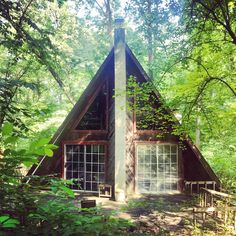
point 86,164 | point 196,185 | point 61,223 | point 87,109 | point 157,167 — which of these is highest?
point 87,109

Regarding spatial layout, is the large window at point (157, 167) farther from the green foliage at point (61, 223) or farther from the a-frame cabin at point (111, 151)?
the green foliage at point (61, 223)

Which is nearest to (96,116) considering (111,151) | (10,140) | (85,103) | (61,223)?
(85,103)

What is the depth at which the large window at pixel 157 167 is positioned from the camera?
10.9 metres

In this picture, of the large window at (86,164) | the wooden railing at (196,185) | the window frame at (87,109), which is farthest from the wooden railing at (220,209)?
the window frame at (87,109)

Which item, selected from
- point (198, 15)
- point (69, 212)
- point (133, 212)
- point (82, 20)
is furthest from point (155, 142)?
point (82, 20)

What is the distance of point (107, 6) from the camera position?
21.9 meters

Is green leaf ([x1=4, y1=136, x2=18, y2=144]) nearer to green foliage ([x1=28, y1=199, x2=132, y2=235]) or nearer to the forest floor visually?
green foliage ([x1=28, y1=199, x2=132, y2=235])

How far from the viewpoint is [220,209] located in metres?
6.88

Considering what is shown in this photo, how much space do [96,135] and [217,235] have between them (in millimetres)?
6122

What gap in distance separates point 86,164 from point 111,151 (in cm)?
129

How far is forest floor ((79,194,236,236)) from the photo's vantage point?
21.5ft

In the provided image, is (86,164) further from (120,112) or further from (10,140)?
(10,140)

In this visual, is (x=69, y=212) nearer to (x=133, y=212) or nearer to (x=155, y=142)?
(x=133, y=212)

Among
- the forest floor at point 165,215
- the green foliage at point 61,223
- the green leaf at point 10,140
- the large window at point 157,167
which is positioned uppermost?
the green leaf at point 10,140
